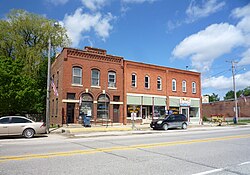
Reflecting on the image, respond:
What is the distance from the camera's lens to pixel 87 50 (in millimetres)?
28781

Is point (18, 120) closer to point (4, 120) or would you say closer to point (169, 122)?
point (4, 120)

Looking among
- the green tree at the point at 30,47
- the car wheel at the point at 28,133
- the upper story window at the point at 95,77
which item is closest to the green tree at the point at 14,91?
the green tree at the point at 30,47

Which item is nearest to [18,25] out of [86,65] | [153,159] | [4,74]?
[4,74]

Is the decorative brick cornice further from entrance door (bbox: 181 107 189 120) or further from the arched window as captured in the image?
entrance door (bbox: 181 107 189 120)

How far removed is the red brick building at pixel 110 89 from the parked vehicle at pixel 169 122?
8.68 feet

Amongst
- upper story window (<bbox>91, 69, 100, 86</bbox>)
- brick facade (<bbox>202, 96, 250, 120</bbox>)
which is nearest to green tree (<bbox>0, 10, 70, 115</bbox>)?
upper story window (<bbox>91, 69, 100, 86</bbox>)

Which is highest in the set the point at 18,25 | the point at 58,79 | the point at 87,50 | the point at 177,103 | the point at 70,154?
the point at 18,25

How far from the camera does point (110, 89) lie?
2919 centimetres

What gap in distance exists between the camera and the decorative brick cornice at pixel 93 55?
27217 mm

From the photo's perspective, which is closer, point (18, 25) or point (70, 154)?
point (70, 154)

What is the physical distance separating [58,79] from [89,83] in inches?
156

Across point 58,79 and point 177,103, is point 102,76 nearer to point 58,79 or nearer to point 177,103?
point 58,79

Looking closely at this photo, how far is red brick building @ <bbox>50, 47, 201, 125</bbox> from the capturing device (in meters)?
26.7

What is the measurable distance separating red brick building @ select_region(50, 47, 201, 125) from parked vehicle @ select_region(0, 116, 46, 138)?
27.2 feet
